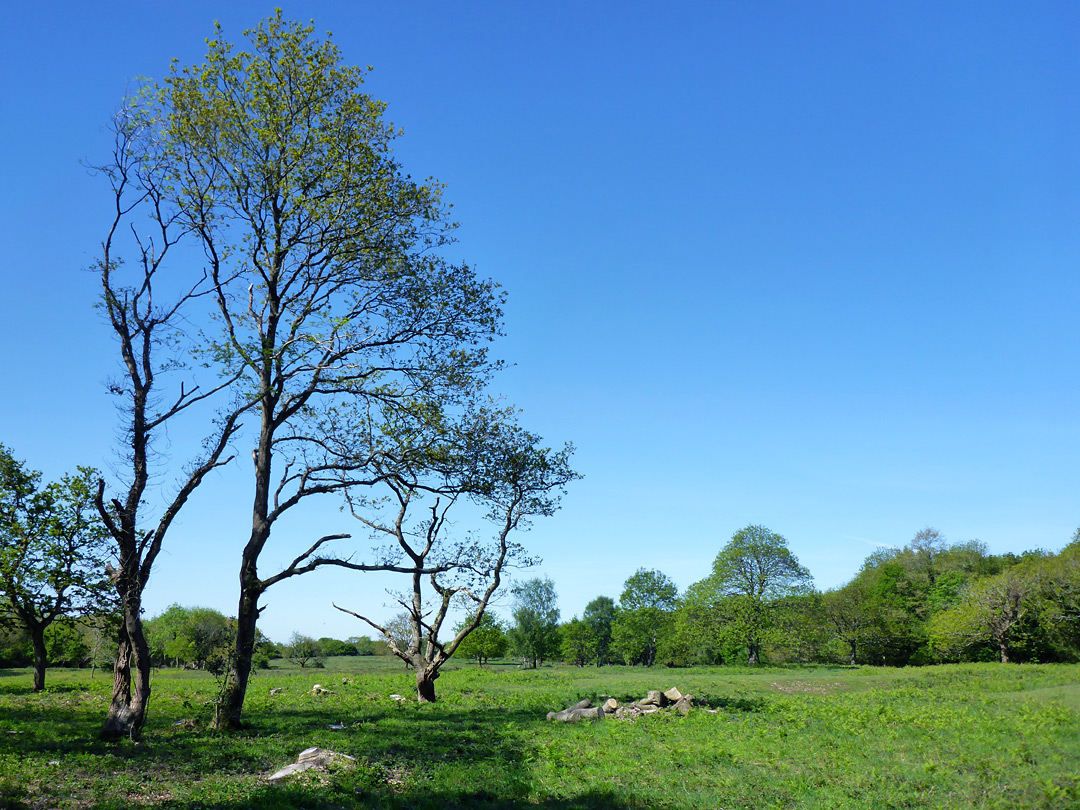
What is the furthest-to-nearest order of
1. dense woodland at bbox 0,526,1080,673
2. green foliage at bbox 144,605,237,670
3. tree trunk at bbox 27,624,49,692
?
green foliage at bbox 144,605,237,670 → dense woodland at bbox 0,526,1080,673 → tree trunk at bbox 27,624,49,692

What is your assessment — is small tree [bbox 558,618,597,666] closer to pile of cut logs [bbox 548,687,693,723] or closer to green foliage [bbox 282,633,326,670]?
green foliage [bbox 282,633,326,670]

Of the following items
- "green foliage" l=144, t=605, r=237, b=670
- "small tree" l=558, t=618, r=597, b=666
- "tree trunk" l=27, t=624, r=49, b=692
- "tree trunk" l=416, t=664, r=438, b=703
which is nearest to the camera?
"tree trunk" l=416, t=664, r=438, b=703

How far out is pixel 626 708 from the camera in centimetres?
2231

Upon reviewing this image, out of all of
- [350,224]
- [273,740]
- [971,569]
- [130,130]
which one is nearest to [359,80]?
[350,224]

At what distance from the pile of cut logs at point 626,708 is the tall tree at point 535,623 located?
58.0m

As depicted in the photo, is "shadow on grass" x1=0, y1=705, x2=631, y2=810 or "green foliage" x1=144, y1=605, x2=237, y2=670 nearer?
"shadow on grass" x1=0, y1=705, x2=631, y2=810

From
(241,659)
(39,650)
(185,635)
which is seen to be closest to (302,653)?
(185,635)

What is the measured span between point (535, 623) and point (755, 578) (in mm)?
35625

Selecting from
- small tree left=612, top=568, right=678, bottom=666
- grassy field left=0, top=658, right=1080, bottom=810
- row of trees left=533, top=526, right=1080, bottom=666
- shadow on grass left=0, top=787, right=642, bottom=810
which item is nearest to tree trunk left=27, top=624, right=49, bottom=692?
grassy field left=0, top=658, right=1080, bottom=810

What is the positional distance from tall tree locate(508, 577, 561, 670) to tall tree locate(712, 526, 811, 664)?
94.7 ft

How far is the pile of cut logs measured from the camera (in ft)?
68.0

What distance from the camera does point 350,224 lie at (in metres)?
20.5

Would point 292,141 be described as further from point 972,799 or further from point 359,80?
point 972,799

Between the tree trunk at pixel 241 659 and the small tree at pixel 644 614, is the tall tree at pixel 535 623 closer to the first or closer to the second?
the small tree at pixel 644 614
